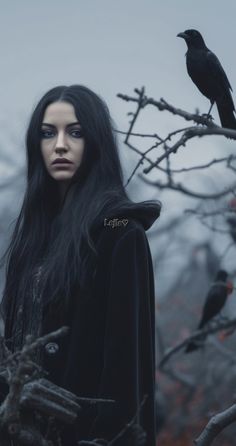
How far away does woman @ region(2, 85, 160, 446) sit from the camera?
2.93 metres

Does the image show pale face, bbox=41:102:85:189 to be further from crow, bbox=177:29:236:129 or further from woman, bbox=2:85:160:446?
crow, bbox=177:29:236:129

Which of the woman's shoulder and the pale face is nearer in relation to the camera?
the woman's shoulder

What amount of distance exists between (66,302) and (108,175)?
0.50 meters

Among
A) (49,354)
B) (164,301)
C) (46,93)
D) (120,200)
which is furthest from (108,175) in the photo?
(164,301)

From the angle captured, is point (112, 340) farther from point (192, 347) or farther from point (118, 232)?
point (192, 347)

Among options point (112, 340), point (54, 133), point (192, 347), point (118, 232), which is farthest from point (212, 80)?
point (192, 347)

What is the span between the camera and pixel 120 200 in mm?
3227

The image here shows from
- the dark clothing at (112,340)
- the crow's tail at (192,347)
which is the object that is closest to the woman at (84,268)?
the dark clothing at (112,340)

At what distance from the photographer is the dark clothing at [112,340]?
2.88 m

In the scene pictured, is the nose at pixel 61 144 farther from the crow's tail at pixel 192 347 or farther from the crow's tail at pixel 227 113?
the crow's tail at pixel 192 347

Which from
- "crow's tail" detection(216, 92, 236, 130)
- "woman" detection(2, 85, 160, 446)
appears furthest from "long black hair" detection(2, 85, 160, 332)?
"crow's tail" detection(216, 92, 236, 130)

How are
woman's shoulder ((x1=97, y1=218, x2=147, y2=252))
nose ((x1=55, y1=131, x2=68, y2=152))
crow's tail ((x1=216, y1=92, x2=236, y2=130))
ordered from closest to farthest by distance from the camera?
woman's shoulder ((x1=97, y1=218, x2=147, y2=252))
nose ((x1=55, y1=131, x2=68, y2=152))
crow's tail ((x1=216, y1=92, x2=236, y2=130))

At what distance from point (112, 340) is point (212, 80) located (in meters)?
1.25

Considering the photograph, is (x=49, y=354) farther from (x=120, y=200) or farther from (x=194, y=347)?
(x=194, y=347)
